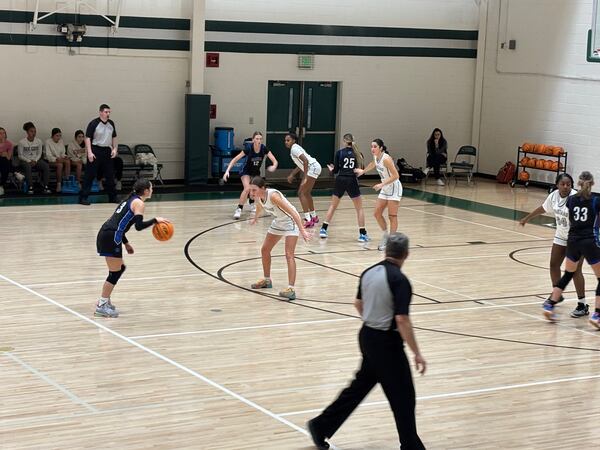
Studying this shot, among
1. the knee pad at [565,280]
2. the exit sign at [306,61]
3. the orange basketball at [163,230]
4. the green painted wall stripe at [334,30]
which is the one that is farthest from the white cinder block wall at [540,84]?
the orange basketball at [163,230]

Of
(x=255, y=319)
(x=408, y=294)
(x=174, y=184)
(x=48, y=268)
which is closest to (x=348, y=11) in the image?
(x=174, y=184)

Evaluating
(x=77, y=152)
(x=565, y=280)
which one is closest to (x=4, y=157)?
(x=77, y=152)

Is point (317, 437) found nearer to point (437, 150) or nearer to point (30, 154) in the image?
point (30, 154)

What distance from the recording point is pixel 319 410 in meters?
8.84

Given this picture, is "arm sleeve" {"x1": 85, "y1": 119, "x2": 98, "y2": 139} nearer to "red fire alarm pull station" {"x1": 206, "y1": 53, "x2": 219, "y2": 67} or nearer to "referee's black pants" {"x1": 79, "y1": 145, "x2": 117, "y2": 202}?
"referee's black pants" {"x1": 79, "y1": 145, "x2": 117, "y2": 202}

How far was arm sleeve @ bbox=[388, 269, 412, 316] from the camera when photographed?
23.6 feet

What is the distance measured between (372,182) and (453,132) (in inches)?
132

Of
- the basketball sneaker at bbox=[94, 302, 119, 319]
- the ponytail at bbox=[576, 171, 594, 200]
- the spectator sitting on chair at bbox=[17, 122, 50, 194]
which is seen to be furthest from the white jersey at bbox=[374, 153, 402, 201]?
the spectator sitting on chair at bbox=[17, 122, 50, 194]

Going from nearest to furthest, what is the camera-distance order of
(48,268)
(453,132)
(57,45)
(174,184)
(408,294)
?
(408,294) → (48,268) → (57,45) → (174,184) → (453,132)

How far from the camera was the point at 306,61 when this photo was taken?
2486cm

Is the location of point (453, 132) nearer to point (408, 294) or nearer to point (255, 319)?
point (255, 319)

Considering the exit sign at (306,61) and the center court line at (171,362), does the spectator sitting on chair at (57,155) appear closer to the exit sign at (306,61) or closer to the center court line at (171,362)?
the exit sign at (306,61)

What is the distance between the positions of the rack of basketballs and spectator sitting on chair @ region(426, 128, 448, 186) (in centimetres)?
184

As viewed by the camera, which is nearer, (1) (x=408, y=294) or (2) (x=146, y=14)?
(1) (x=408, y=294)
